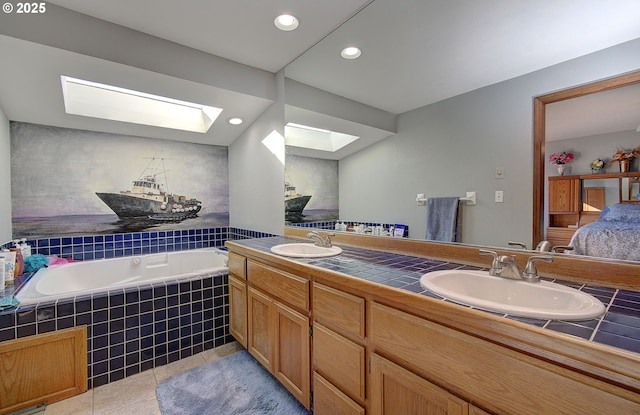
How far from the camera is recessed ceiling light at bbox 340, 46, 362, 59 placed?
1911 millimetres

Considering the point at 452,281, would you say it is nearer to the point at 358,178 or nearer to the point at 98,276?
the point at 358,178

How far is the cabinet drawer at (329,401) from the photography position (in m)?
1.18

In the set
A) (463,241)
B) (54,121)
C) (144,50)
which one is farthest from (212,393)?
(54,121)

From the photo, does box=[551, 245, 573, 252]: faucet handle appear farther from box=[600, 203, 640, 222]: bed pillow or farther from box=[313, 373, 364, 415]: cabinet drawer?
box=[313, 373, 364, 415]: cabinet drawer

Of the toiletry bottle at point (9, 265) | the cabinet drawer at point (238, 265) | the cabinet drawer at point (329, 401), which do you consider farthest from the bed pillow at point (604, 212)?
the toiletry bottle at point (9, 265)

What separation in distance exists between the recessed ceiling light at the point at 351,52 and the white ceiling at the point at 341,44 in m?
0.04

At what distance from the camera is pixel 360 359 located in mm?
1140

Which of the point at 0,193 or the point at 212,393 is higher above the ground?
the point at 0,193

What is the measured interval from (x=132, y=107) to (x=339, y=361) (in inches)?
111

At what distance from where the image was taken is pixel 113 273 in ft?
8.98

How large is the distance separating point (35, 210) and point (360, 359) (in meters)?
3.04

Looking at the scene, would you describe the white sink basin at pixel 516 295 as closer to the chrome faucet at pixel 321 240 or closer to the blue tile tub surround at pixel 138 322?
the chrome faucet at pixel 321 240

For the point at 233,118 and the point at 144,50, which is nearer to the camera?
the point at 144,50

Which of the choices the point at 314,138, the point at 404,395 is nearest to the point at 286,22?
the point at 314,138
